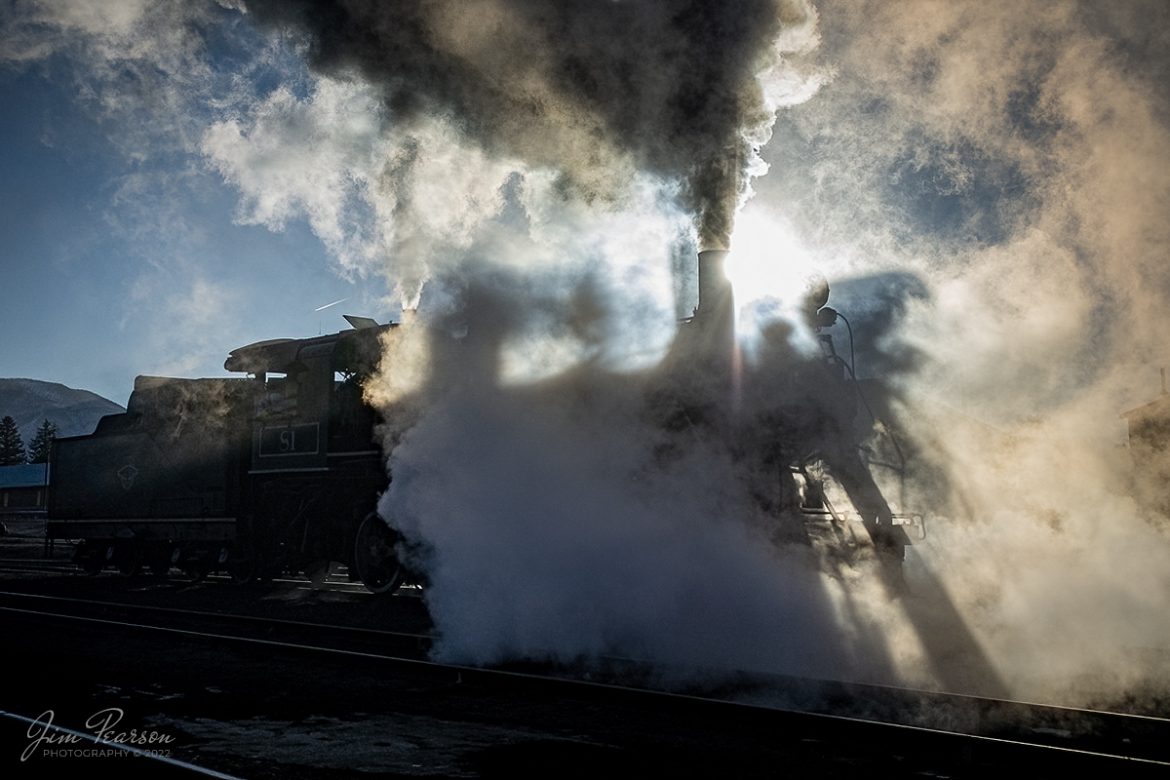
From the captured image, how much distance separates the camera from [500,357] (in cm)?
851

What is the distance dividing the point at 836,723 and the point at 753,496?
2.88 meters

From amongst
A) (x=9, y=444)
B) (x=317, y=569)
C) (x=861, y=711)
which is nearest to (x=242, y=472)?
(x=317, y=569)

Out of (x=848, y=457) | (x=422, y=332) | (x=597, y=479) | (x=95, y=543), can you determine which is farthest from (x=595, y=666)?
(x=95, y=543)

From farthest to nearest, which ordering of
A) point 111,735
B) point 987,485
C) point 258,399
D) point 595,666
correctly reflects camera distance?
point 258,399 < point 987,485 < point 595,666 < point 111,735

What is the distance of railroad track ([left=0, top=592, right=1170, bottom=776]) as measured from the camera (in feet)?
14.9

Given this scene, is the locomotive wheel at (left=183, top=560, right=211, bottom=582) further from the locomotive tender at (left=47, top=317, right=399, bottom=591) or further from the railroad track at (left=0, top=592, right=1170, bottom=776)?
the railroad track at (left=0, top=592, right=1170, bottom=776)

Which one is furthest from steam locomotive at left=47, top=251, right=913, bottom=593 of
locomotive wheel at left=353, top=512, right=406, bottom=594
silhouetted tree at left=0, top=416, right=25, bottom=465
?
silhouetted tree at left=0, top=416, right=25, bottom=465

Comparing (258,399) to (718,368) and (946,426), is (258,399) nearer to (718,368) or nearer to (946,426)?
(718,368)

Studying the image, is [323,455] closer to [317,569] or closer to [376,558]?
[376,558]

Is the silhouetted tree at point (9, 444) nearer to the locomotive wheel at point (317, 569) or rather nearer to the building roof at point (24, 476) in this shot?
the building roof at point (24, 476)

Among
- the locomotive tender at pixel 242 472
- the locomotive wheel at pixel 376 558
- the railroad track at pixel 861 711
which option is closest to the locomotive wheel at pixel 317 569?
the locomotive tender at pixel 242 472

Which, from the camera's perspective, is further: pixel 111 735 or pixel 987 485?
pixel 987 485

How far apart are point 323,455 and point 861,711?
8.49 meters

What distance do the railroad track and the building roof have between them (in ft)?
187
